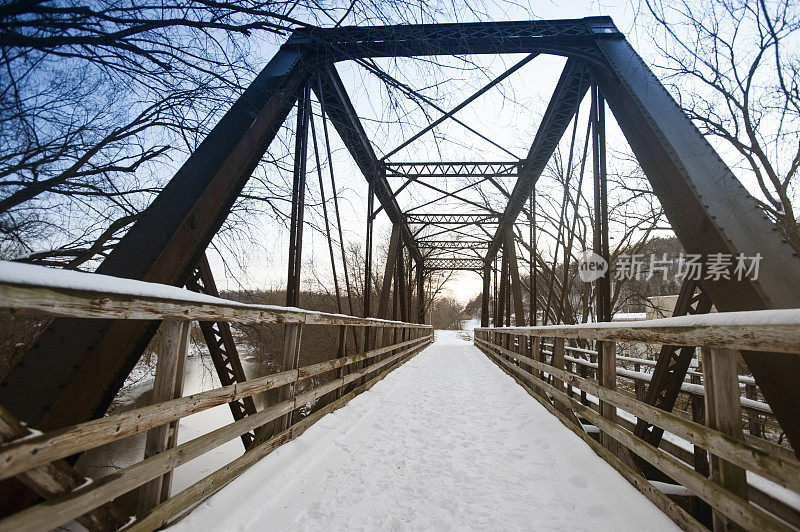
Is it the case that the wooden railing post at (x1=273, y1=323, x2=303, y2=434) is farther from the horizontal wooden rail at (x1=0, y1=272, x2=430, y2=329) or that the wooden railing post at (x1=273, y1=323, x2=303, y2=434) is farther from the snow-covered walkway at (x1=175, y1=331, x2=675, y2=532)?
the horizontal wooden rail at (x1=0, y1=272, x2=430, y2=329)

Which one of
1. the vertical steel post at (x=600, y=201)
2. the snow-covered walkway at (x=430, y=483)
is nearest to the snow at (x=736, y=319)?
the snow-covered walkway at (x=430, y=483)

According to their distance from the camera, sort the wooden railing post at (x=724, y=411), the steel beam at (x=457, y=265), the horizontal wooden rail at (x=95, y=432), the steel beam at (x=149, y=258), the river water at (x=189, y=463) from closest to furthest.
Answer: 1. the horizontal wooden rail at (x=95, y=432)
2. the wooden railing post at (x=724, y=411)
3. the steel beam at (x=149, y=258)
4. the river water at (x=189, y=463)
5. the steel beam at (x=457, y=265)

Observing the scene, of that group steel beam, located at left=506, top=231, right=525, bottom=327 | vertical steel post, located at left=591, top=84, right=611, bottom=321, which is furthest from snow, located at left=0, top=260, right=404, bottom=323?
steel beam, located at left=506, top=231, right=525, bottom=327

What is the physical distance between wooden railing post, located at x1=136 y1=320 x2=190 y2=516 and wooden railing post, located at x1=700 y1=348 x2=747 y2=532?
2.56 meters

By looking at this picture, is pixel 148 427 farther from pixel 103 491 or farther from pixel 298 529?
pixel 298 529

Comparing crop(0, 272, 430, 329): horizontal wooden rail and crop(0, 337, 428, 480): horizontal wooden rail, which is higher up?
crop(0, 272, 430, 329): horizontal wooden rail

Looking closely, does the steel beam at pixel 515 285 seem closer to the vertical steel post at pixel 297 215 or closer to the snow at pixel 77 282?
the vertical steel post at pixel 297 215

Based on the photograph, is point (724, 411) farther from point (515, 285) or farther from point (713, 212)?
point (515, 285)

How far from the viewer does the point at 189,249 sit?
262 cm

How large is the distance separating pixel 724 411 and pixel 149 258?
3.27m

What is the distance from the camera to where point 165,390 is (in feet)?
5.91

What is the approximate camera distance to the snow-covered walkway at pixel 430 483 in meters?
1.99

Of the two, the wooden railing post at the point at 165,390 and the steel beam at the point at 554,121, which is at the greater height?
the steel beam at the point at 554,121

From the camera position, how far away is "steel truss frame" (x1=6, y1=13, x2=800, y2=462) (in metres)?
1.88
